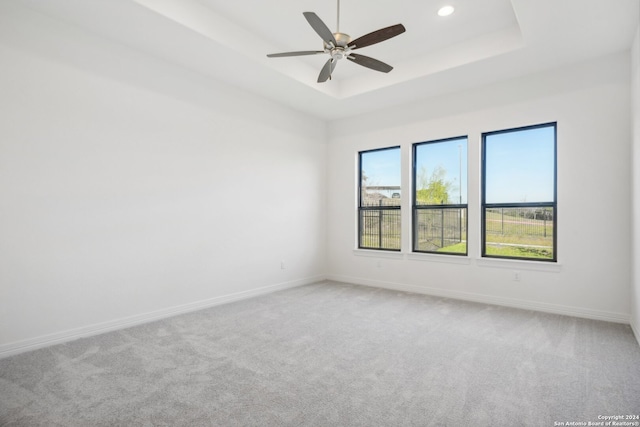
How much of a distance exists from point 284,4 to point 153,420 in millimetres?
3675

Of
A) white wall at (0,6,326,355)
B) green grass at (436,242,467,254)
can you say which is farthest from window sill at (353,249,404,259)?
white wall at (0,6,326,355)

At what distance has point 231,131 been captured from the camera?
4.71 m

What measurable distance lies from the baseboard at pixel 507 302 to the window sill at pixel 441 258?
420 mm

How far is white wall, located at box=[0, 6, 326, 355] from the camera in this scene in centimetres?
298

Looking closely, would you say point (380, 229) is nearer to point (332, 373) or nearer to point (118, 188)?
point (332, 373)

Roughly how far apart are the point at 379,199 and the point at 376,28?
2746 millimetres

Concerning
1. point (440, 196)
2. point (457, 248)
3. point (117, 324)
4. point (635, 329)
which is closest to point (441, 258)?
point (457, 248)

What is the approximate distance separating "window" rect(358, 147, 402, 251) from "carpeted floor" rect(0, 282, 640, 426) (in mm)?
1955

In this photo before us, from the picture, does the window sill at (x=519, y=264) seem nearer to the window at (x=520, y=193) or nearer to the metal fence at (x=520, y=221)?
the window at (x=520, y=193)

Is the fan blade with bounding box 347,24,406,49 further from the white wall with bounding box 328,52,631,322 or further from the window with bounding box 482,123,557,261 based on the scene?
the window with bounding box 482,123,557,261

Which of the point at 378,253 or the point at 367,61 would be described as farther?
the point at 378,253

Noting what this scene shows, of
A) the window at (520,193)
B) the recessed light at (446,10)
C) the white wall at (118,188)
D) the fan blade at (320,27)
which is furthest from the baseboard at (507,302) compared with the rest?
the fan blade at (320,27)

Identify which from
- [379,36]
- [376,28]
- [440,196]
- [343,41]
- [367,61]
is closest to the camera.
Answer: [379,36]

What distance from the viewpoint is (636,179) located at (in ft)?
10.8
